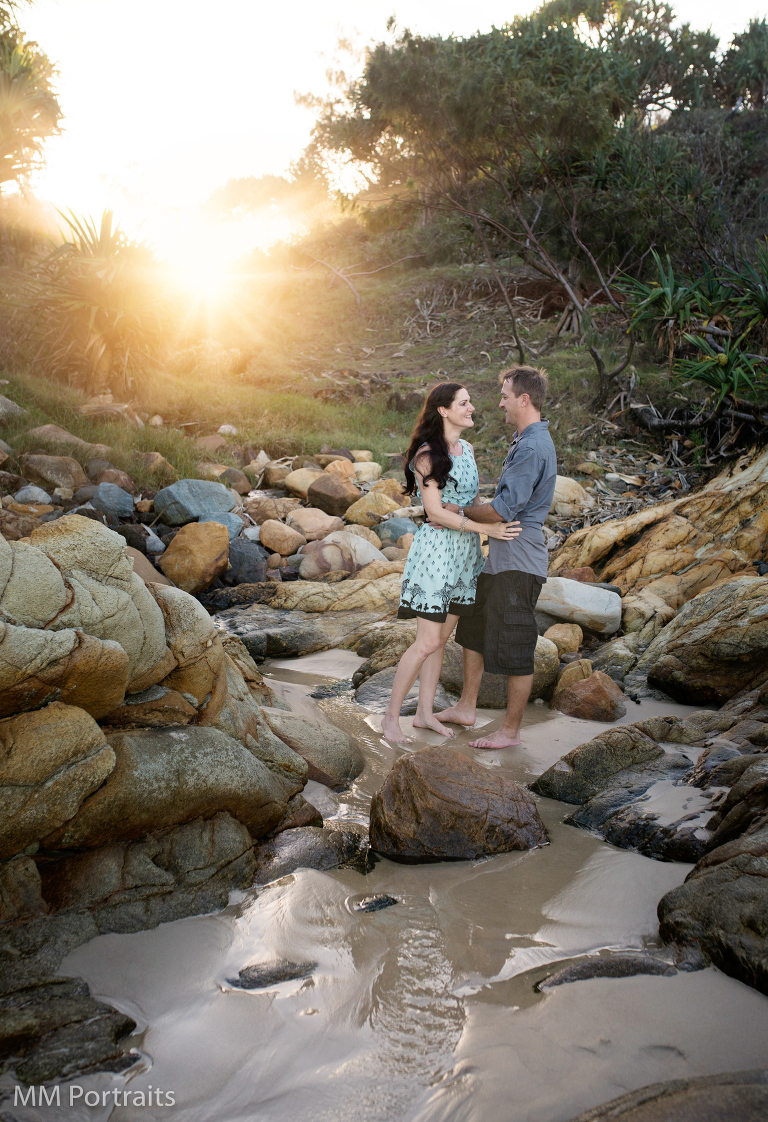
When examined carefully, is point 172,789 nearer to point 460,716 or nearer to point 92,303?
point 460,716

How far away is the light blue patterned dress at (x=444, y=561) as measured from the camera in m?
4.21

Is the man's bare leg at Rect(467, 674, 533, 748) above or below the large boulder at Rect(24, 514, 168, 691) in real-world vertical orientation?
below

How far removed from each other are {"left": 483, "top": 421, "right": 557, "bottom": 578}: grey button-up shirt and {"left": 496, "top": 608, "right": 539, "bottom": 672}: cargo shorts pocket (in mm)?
256

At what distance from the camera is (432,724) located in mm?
4426

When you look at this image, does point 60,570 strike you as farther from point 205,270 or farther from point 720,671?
point 205,270

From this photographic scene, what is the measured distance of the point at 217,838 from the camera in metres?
2.80

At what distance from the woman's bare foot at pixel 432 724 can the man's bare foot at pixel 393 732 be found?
0.14 meters

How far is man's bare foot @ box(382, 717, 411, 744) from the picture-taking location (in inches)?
167

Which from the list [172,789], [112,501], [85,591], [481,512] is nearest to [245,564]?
[112,501]

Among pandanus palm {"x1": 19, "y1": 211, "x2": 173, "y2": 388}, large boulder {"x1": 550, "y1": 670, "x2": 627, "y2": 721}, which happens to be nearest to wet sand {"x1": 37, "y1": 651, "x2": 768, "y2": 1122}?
large boulder {"x1": 550, "y1": 670, "x2": 627, "y2": 721}

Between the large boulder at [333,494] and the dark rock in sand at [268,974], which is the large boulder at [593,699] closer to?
the dark rock in sand at [268,974]

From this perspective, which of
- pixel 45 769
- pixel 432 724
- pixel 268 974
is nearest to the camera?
pixel 268 974

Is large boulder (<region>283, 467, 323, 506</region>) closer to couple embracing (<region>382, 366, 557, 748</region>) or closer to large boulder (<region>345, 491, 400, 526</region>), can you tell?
large boulder (<region>345, 491, 400, 526</region>)

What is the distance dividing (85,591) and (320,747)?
154 centimetres
